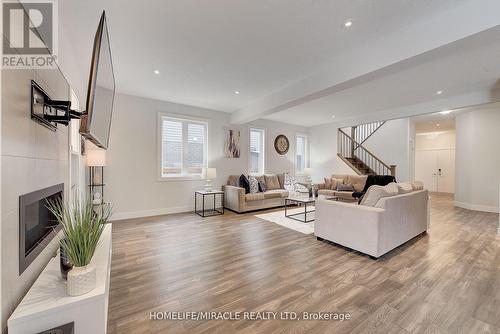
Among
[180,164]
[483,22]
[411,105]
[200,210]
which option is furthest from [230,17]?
[411,105]

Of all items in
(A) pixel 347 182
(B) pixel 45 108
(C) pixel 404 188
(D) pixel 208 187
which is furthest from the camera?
(A) pixel 347 182

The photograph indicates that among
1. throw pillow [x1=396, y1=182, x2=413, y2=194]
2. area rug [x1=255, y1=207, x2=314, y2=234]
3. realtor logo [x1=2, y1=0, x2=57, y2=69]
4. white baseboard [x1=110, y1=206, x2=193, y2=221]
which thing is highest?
realtor logo [x1=2, y1=0, x2=57, y2=69]

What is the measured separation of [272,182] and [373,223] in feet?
12.2

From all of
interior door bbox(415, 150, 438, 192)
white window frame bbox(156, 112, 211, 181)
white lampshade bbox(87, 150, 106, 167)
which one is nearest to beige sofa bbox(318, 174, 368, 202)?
white window frame bbox(156, 112, 211, 181)

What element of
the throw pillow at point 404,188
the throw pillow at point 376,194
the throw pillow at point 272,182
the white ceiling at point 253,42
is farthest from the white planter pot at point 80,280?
the throw pillow at point 272,182

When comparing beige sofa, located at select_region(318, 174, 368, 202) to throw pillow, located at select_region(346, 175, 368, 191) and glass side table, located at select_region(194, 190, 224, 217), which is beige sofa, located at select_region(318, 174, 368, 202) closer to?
throw pillow, located at select_region(346, 175, 368, 191)

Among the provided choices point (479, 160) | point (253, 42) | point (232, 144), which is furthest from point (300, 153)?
point (253, 42)

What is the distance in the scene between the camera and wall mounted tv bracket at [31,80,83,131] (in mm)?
1392

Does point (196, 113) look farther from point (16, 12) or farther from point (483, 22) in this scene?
point (483, 22)

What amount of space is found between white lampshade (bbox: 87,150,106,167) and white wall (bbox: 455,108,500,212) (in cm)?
879

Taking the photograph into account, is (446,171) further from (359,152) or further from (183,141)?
(183,141)

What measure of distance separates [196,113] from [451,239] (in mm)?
5697

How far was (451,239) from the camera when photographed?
3420 millimetres

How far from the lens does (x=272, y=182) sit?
6.27 meters
